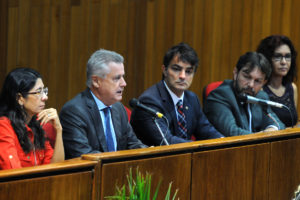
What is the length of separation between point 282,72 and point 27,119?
7.98 feet

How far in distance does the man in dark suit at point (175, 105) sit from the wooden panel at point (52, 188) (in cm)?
146

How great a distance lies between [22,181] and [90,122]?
1.19 m

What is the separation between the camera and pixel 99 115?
2928 millimetres

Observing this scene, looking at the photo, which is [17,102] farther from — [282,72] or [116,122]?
[282,72]

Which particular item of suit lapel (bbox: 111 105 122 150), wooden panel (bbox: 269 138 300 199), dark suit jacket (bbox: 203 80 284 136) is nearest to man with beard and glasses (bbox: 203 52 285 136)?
dark suit jacket (bbox: 203 80 284 136)

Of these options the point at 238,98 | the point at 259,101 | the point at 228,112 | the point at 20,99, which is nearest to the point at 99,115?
the point at 20,99

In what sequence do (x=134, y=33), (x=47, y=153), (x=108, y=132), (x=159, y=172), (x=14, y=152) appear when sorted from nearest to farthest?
(x=159, y=172) < (x=14, y=152) < (x=47, y=153) < (x=108, y=132) < (x=134, y=33)

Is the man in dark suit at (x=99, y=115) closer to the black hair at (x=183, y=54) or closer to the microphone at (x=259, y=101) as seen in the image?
the black hair at (x=183, y=54)

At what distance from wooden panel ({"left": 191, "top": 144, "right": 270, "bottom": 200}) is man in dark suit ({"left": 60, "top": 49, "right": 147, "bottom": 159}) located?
65 cm

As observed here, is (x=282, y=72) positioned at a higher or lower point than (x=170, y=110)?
higher

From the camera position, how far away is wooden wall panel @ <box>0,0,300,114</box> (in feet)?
16.4

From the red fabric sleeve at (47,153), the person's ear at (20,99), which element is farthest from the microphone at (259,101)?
the person's ear at (20,99)

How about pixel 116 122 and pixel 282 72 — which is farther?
pixel 282 72

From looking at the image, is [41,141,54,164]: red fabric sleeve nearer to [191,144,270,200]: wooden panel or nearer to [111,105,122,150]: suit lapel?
[111,105,122,150]: suit lapel
